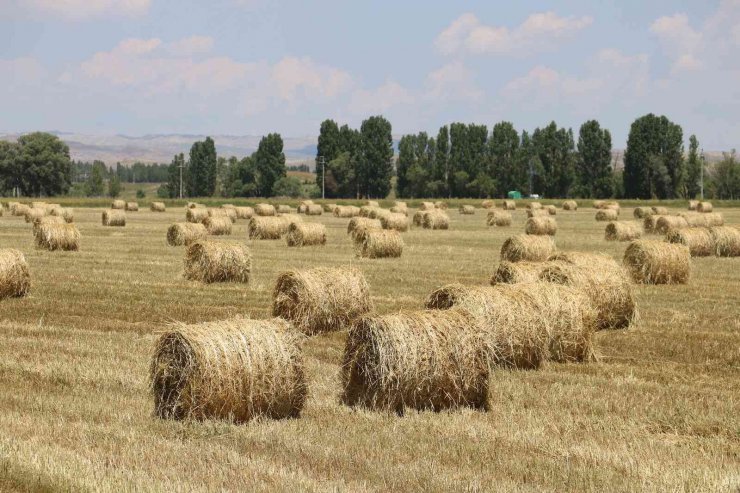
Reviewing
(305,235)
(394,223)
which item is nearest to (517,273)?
(305,235)

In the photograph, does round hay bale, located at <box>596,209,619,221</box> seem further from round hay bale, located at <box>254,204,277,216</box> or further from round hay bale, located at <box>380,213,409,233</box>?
round hay bale, located at <box>254,204,277,216</box>

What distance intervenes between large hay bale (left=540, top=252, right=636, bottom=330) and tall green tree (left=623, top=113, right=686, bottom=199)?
89081 millimetres

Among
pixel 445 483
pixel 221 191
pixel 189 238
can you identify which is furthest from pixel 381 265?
pixel 221 191

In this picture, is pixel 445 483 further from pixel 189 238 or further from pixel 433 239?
pixel 433 239

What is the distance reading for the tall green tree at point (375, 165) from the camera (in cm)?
11519

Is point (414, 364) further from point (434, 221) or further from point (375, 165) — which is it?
point (375, 165)

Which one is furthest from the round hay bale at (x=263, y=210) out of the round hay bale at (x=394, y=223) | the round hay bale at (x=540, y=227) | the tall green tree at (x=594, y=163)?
the tall green tree at (x=594, y=163)

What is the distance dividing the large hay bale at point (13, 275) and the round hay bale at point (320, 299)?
233 inches

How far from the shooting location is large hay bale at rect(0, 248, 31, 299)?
18.9 m

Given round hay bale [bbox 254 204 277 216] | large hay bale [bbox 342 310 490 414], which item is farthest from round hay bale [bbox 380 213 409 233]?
large hay bale [bbox 342 310 490 414]

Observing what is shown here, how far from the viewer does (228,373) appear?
968 centimetres

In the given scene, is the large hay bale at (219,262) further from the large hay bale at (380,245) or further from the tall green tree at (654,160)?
the tall green tree at (654,160)

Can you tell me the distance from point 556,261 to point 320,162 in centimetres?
10120

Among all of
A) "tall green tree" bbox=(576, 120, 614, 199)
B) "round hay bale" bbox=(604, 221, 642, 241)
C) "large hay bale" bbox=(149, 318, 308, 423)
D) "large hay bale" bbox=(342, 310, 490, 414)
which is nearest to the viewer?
"large hay bale" bbox=(149, 318, 308, 423)
